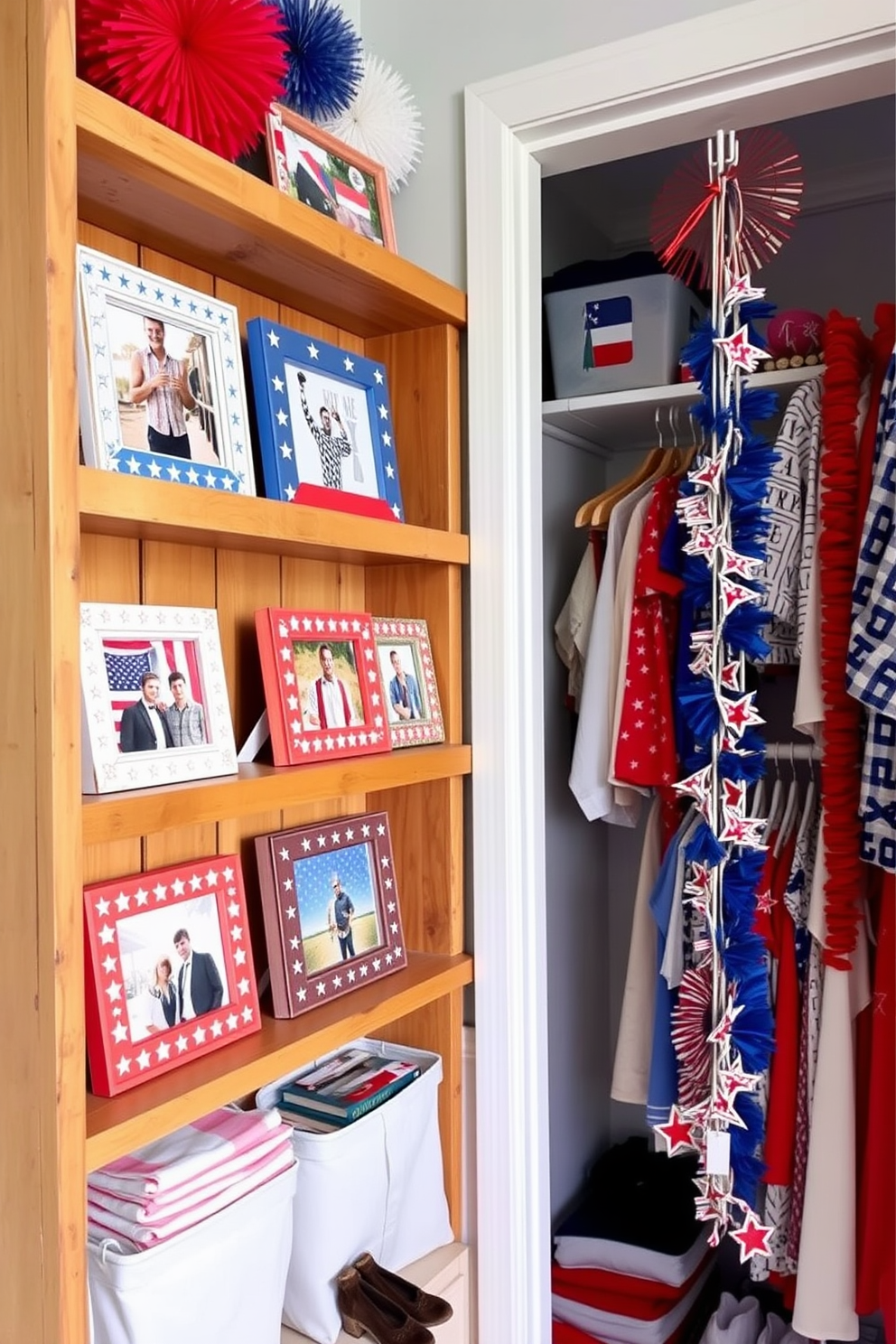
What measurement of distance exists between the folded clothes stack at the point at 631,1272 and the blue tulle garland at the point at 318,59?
2120 millimetres

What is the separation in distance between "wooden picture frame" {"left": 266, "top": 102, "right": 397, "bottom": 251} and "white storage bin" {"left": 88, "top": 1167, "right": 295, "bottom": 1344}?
123cm

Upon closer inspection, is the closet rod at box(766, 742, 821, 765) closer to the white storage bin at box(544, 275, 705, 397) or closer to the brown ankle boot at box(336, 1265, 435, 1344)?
the white storage bin at box(544, 275, 705, 397)

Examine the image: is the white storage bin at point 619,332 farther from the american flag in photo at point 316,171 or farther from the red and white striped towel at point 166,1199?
the red and white striped towel at point 166,1199

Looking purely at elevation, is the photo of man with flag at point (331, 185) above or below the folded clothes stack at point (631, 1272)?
above

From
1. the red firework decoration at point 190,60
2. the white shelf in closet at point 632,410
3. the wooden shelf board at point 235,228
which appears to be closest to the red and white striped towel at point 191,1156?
the wooden shelf board at point 235,228

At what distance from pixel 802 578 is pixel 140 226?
1.11 m

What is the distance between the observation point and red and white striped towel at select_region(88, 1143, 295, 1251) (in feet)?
3.70

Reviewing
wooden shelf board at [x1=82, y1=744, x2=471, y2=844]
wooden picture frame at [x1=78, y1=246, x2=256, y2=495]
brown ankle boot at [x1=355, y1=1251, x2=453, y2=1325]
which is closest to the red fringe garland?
wooden shelf board at [x1=82, y1=744, x2=471, y2=844]

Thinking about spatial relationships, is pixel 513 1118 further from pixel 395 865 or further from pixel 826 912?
pixel 826 912

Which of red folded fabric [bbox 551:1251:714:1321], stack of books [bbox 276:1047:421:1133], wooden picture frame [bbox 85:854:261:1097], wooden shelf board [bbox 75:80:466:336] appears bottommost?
red folded fabric [bbox 551:1251:714:1321]

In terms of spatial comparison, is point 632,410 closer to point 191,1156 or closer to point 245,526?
point 245,526

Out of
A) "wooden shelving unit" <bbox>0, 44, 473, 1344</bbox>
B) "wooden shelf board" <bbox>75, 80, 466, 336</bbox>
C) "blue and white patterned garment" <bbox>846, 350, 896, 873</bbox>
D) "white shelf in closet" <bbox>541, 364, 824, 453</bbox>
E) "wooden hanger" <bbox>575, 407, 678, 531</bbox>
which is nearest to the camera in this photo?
"wooden shelving unit" <bbox>0, 44, 473, 1344</bbox>

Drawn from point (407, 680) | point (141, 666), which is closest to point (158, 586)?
point (141, 666)

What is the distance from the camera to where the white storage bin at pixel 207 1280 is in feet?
3.56
